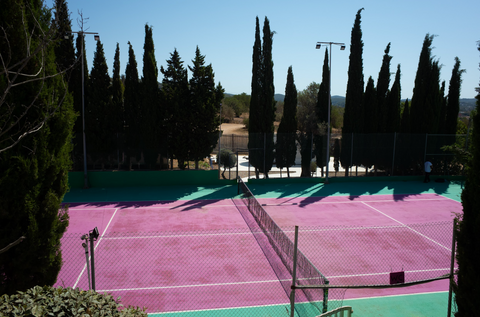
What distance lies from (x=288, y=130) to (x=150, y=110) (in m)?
8.33

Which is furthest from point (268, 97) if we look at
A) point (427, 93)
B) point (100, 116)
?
point (427, 93)

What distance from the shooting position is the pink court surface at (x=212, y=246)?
28.2 ft

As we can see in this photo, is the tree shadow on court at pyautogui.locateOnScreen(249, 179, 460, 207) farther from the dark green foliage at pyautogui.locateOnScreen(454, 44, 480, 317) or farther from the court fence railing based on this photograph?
the dark green foliage at pyautogui.locateOnScreen(454, 44, 480, 317)

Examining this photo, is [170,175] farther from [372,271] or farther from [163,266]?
[372,271]

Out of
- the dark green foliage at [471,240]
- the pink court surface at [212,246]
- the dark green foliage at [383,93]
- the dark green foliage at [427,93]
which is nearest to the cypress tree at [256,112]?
the pink court surface at [212,246]

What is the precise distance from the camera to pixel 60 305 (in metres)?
4.49

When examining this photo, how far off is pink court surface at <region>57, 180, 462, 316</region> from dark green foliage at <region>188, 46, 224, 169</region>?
4251 millimetres

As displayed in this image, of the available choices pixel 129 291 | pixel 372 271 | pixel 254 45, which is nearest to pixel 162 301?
pixel 129 291

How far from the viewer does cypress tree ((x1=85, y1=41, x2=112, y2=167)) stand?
20.5m

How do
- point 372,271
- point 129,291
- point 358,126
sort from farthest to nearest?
1. point 358,126
2. point 372,271
3. point 129,291

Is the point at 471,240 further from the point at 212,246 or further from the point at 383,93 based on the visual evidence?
the point at 383,93

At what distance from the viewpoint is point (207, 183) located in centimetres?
2091

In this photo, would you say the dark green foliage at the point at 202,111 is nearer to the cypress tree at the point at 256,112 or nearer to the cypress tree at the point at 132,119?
the cypress tree at the point at 256,112

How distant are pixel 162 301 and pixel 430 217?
11.6 metres
